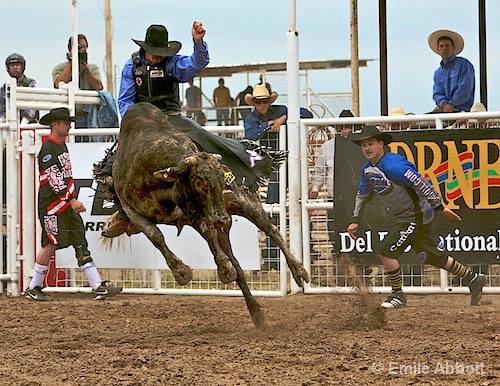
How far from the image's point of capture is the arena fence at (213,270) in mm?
10133

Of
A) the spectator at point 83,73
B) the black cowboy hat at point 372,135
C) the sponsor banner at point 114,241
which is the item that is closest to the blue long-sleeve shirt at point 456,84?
the black cowboy hat at point 372,135

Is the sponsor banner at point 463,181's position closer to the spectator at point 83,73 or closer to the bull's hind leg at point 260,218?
the bull's hind leg at point 260,218

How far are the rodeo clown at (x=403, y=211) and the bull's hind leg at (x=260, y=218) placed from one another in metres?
1.38

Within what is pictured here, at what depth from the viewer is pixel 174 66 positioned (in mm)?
8266

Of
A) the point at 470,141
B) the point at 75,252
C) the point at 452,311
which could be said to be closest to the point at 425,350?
the point at 452,311

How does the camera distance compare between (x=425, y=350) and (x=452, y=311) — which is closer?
(x=425, y=350)

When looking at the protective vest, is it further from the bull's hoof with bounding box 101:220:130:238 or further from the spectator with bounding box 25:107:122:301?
the spectator with bounding box 25:107:122:301

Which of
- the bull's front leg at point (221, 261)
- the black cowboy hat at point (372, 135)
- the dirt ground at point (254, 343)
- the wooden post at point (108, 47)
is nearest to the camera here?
the dirt ground at point (254, 343)

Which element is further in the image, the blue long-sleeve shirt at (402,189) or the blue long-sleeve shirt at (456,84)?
the blue long-sleeve shirt at (456,84)

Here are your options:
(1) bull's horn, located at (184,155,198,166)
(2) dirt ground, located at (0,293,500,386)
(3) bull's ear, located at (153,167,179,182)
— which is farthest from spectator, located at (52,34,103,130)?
(1) bull's horn, located at (184,155,198,166)

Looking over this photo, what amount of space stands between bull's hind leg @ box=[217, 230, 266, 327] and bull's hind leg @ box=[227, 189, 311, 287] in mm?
406

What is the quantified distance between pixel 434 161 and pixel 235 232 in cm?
216

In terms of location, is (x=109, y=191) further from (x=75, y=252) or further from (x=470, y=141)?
(x=470, y=141)

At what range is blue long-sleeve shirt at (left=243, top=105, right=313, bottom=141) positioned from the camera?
10.5m
